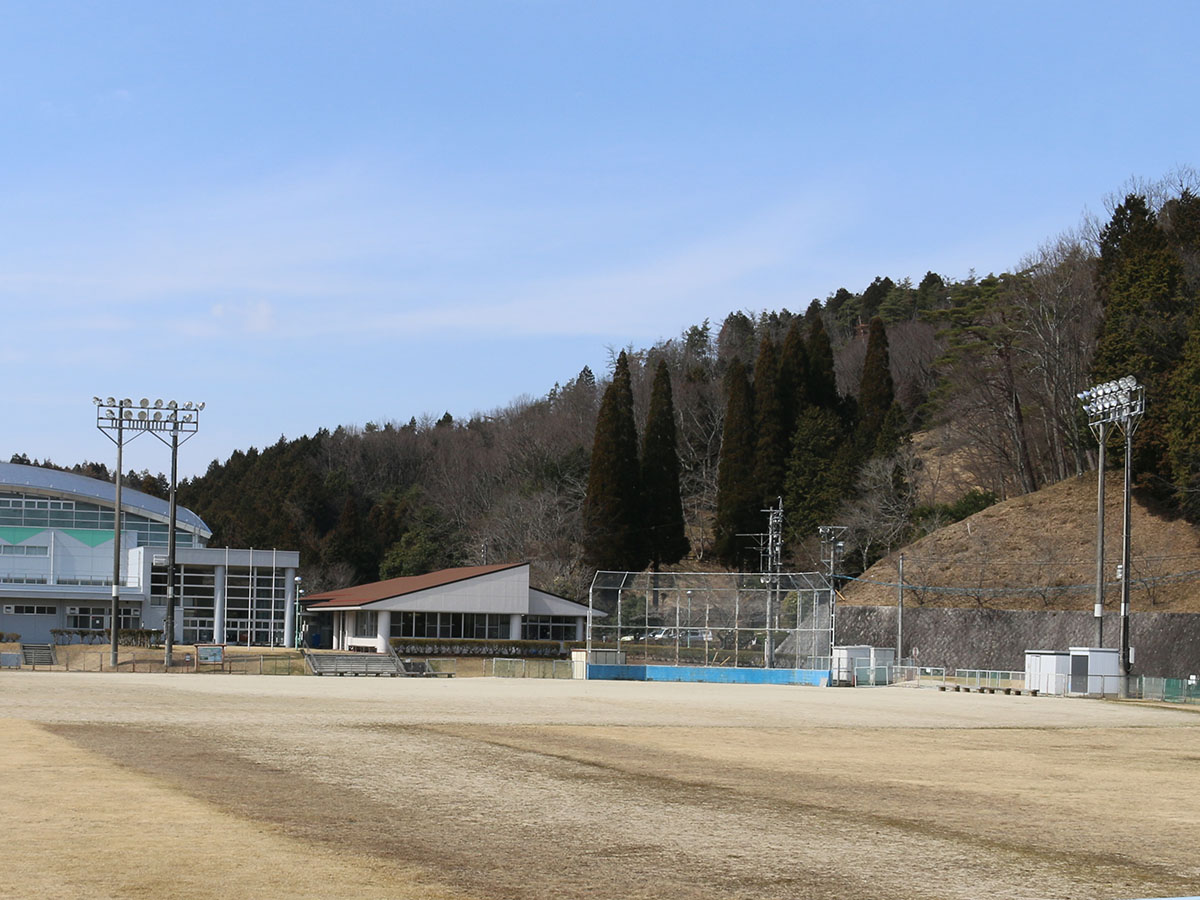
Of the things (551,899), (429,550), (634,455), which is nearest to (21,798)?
(551,899)

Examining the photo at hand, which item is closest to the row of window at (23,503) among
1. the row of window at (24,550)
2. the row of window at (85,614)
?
the row of window at (24,550)

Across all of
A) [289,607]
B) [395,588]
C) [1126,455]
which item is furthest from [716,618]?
[289,607]

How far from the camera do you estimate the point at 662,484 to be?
9288 centimetres

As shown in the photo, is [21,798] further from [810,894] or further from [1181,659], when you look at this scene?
[1181,659]

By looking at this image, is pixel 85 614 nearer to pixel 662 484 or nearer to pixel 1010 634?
pixel 662 484

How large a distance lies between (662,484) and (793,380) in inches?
549

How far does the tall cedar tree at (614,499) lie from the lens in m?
90.0

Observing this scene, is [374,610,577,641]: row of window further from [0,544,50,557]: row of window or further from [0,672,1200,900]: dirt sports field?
[0,672,1200,900]: dirt sports field

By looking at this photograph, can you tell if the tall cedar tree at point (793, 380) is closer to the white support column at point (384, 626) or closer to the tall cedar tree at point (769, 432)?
the tall cedar tree at point (769, 432)

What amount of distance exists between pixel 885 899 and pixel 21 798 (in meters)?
9.21

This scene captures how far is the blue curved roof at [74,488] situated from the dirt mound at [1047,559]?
152ft

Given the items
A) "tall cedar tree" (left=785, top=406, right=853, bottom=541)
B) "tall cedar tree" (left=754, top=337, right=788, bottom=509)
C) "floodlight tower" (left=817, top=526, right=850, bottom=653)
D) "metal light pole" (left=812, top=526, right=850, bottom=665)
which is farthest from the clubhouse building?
"tall cedar tree" (left=754, top=337, right=788, bottom=509)

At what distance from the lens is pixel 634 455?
9269 centimetres

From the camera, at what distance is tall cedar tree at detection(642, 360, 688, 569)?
9138 cm
